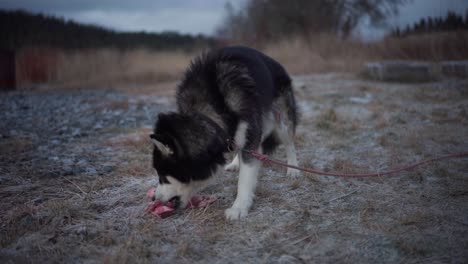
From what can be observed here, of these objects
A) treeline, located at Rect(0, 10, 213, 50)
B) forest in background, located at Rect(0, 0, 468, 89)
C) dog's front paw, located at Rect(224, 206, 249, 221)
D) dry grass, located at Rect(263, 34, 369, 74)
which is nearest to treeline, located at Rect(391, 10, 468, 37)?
forest in background, located at Rect(0, 0, 468, 89)

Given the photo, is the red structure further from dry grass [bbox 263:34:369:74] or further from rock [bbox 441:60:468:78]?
rock [bbox 441:60:468:78]

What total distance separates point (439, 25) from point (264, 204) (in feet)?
35.8

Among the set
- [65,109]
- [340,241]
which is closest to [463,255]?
[340,241]

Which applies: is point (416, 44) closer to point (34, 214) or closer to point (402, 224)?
point (402, 224)

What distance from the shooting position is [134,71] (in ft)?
54.5

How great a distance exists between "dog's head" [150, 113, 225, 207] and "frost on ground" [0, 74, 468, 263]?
284 mm

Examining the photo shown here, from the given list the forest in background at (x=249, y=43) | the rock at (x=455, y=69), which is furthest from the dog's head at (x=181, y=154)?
the forest in background at (x=249, y=43)

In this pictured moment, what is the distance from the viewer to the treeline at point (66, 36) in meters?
14.4

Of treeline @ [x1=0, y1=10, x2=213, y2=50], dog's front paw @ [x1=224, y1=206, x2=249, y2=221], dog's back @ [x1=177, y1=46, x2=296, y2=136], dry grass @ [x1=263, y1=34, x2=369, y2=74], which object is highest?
treeline @ [x1=0, y1=10, x2=213, y2=50]

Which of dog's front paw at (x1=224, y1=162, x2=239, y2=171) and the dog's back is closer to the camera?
the dog's back

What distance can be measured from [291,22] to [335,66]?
700 centimetres

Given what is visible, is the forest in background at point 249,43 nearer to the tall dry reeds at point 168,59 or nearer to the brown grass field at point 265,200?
the tall dry reeds at point 168,59

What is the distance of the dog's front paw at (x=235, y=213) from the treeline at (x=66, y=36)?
49.2ft

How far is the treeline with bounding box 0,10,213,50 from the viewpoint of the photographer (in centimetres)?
1445
